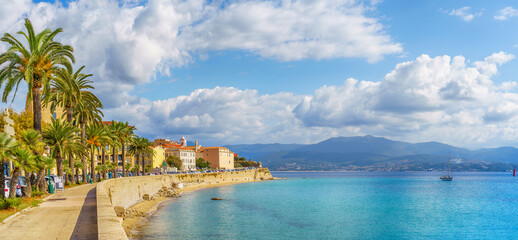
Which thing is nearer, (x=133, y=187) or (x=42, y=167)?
(x=42, y=167)

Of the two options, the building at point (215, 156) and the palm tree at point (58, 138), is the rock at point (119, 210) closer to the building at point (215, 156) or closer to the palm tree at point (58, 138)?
the palm tree at point (58, 138)

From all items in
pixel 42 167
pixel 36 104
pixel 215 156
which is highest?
pixel 36 104

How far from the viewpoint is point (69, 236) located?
→ 1460 cm

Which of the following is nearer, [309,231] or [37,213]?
[37,213]

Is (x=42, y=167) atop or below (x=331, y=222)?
atop

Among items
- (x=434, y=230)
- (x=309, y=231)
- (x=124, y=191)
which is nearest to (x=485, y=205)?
(x=434, y=230)

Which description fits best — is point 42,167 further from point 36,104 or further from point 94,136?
point 94,136

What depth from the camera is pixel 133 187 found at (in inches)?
1992

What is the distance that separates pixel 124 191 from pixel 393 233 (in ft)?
97.3

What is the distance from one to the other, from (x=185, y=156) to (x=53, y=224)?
486ft

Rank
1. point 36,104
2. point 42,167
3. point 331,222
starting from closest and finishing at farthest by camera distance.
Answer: point 42,167
point 36,104
point 331,222

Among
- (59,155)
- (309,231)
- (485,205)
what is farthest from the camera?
(485,205)

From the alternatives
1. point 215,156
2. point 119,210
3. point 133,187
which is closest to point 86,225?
point 119,210

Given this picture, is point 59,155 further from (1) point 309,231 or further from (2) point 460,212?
(2) point 460,212
